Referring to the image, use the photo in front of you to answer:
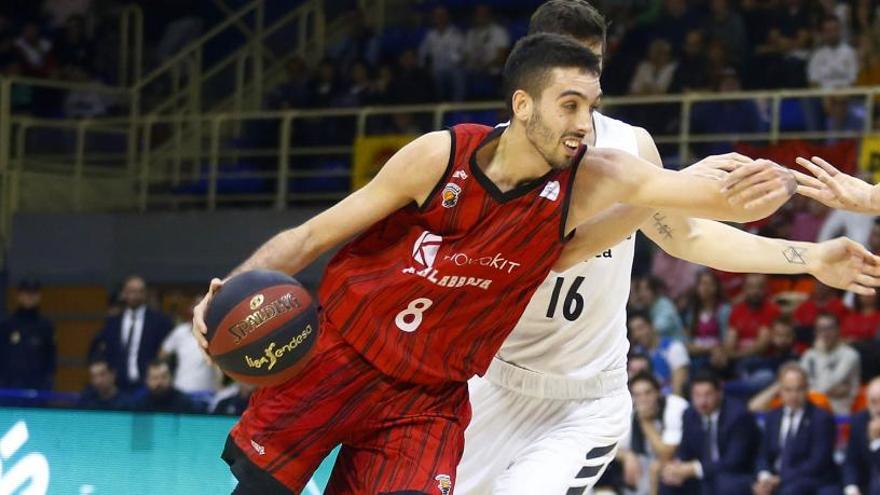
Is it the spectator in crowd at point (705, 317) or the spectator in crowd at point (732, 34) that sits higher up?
the spectator in crowd at point (732, 34)

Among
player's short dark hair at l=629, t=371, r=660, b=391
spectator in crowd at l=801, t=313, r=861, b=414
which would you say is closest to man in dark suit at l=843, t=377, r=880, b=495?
spectator in crowd at l=801, t=313, r=861, b=414

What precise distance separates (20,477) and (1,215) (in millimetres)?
9836

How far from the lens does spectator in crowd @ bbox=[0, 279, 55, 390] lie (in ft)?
47.6

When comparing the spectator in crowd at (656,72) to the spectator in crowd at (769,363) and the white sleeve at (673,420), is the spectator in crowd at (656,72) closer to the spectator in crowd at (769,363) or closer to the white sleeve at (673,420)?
the spectator in crowd at (769,363)

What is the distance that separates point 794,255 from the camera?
17.6 feet

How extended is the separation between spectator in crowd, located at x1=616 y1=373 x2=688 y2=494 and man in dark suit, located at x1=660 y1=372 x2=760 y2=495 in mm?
114

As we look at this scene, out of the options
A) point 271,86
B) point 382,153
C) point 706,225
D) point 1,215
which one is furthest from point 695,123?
point 706,225

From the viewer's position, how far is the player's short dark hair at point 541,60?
4.88 metres

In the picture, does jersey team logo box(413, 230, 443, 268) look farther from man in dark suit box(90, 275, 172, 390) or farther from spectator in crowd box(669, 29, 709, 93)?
spectator in crowd box(669, 29, 709, 93)

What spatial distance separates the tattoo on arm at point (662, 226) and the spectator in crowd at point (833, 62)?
883cm

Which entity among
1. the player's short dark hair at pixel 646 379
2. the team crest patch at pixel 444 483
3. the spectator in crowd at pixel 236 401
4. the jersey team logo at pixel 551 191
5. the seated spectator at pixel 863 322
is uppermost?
the jersey team logo at pixel 551 191

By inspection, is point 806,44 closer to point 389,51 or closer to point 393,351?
point 389,51

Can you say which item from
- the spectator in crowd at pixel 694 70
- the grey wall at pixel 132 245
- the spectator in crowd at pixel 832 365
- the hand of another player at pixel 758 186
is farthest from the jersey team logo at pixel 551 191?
the grey wall at pixel 132 245

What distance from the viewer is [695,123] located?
14562 millimetres
